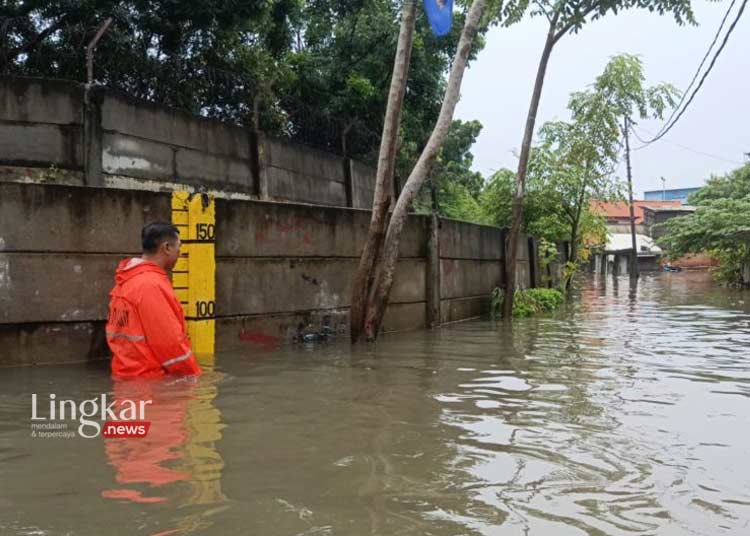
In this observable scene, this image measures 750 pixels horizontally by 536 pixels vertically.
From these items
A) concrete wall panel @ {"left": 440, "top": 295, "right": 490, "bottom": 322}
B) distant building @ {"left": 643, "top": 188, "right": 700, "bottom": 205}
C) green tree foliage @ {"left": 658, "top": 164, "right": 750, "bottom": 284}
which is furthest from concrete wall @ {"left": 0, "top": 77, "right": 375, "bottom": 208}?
distant building @ {"left": 643, "top": 188, "right": 700, "bottom": 205}

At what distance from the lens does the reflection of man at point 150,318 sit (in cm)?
454

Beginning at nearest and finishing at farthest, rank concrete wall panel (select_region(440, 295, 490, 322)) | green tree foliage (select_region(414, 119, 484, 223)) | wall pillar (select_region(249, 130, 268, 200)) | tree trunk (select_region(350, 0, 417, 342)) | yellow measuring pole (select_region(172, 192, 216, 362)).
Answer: yellow measuring pole (select_region(172, 192, 216, 362))
tree trunk (select_region(350, 0, 417, 342))
concrete wall panel (select_region(440, 295, 490, 322))
wall pillar (select_region(249, 130, 268, 200))
green tree foliage (select_region(414, 119, 484, 223))

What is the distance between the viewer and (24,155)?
Answer: 26.2ft

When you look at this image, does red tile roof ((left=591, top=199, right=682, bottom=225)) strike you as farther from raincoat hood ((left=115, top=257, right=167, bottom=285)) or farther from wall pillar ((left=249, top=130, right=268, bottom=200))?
raincoat hood ((left=115, top=257, right=167, bottom=285))

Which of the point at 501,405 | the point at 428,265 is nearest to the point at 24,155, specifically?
the point at 428,265

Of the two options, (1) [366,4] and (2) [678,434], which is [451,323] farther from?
(1) [366,4]

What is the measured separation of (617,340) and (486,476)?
20.3ft

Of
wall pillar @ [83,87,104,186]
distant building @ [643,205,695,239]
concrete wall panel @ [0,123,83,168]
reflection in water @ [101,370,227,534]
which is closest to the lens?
reflection in water @ [101,370,227,534]

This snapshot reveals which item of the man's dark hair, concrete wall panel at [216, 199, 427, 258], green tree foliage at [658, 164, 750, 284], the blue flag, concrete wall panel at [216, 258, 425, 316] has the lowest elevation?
concrete wall panel at [216, 258, 425, 316]

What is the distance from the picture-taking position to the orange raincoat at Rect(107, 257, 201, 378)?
4531 mm

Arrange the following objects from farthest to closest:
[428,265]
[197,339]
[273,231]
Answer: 1. [428,265]
2. [273,231]
3. [197,339]

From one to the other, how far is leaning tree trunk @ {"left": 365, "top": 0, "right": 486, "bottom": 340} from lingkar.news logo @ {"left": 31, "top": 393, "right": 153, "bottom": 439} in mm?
3682

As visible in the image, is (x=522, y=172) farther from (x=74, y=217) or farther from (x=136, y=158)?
(x=74, y=217)

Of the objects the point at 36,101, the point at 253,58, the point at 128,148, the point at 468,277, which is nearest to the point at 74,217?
the point at 36,101
